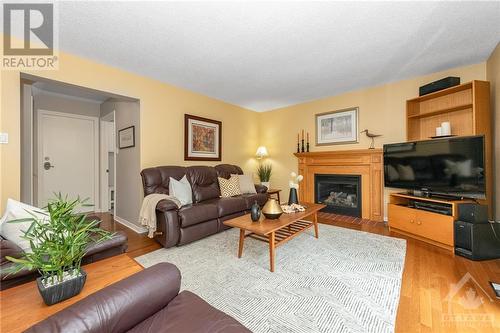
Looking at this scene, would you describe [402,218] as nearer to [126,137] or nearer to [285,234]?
[285,234]

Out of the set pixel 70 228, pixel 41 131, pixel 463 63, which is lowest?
pixel 70 228

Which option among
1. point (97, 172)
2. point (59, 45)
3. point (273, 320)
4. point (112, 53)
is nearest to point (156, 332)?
point (273, 320)

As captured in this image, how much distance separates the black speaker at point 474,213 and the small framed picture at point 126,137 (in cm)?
450

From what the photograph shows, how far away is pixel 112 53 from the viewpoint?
253 centimetres

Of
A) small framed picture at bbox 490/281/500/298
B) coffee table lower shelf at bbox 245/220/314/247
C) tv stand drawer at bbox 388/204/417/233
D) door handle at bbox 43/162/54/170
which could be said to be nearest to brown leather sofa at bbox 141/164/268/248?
coffee table lower shelf at bbox 245/220/314/247

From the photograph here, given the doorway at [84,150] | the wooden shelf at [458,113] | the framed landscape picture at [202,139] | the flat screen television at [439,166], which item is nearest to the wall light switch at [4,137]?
the doorway at [84,150]

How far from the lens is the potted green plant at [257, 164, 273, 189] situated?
505 cm

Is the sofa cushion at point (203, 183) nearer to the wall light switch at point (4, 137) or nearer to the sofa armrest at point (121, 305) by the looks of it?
the wall light switch at point (4, 137)

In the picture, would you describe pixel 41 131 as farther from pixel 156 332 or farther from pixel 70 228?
pixel 156 332

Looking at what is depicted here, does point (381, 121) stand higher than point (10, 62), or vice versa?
point (10, 62)

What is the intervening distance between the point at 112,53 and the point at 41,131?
8.90ft

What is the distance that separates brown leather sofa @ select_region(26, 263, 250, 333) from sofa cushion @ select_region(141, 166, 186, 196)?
2.23m

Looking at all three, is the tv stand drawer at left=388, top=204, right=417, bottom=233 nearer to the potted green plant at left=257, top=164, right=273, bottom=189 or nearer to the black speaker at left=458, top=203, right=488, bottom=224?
the black speaker at left=458, top=203, right=488, bottom=224

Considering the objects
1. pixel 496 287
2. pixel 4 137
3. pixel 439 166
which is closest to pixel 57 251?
pixel 4 137
